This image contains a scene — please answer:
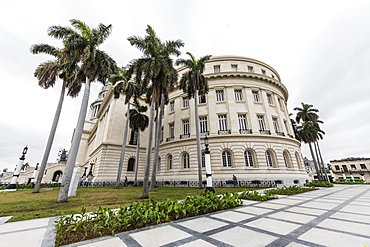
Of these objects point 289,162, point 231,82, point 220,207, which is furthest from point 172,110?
point 220,207

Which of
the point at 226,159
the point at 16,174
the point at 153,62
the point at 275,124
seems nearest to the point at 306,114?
the point at 275,124

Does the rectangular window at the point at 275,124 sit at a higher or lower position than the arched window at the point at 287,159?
higher

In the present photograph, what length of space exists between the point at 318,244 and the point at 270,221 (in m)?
1.55

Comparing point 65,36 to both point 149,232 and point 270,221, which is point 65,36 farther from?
point 270,221

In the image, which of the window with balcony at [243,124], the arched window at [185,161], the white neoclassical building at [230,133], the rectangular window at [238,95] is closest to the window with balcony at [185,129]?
the white neoclassical building at [230,133]

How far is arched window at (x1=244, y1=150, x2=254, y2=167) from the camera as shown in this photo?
18866mm

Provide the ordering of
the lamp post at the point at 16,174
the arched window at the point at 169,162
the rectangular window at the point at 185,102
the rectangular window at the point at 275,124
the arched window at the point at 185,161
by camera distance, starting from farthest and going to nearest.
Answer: the rectangular window at the point at 185,102 → the arched window at the point at 169,162 → the rectangular window at the point at 275,124 → the arched window at the point at 185,161 → the lamp post at the point at 16,174

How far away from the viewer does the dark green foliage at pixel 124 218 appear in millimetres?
3367

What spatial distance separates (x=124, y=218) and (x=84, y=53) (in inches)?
448

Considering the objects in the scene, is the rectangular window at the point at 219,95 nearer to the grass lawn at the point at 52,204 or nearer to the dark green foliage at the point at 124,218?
the grass lawn at the point at 52,204

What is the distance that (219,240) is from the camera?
123 inches

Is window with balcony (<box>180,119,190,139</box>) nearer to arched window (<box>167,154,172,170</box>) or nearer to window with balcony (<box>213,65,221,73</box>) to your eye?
arched window (<box>167,154,172,170</box>)

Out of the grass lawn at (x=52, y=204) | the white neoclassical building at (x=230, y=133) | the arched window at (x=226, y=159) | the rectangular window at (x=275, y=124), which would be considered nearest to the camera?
the grass lawn at (x=52, y=204)

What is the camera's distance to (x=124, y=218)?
379 cm
